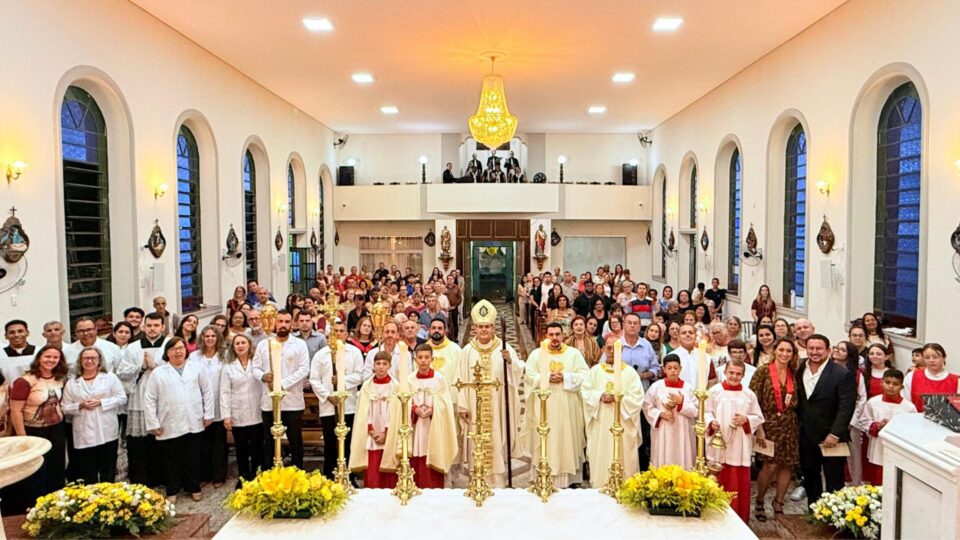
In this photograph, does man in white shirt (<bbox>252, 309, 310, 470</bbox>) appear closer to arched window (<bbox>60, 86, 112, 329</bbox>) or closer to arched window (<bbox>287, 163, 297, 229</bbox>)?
arched window (<bbox>60, 86, 112, 329</bbox>)

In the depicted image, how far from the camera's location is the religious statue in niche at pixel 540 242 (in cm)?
2264

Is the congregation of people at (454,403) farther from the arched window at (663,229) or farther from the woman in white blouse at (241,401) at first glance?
the arched window at (663,229)

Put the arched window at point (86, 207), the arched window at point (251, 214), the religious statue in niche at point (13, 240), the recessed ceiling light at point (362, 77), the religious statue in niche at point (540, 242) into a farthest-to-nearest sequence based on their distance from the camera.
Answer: the religious statue in niche at point (540, 242), the arched window at point (251, 214), the recessed ceiling light at point (362, 77), the arched window at point (86, 207), the religious statue in niche at point (13, 240)

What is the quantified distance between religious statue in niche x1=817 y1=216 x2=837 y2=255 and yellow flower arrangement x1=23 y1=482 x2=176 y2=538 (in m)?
9.79

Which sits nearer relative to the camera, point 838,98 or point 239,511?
point 239,511

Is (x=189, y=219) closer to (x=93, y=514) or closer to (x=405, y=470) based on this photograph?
(x=93, y=514)

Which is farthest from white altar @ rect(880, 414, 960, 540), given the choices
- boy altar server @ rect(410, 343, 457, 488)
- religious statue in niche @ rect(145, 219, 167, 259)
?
religious statue in niche @ rect(145, 219, 167, 259)

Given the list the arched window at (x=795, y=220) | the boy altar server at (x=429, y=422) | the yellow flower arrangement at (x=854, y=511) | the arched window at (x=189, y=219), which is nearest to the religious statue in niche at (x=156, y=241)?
the arched window at (x=189, y=219)

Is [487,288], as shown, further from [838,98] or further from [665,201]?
[838,98]

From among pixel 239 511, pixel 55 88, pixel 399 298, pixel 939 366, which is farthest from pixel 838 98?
pixel 55 88

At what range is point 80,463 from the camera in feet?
20.6

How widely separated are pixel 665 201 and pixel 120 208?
15.9 m

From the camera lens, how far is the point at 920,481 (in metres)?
3.31

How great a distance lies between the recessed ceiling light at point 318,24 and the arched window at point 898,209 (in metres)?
8.41
